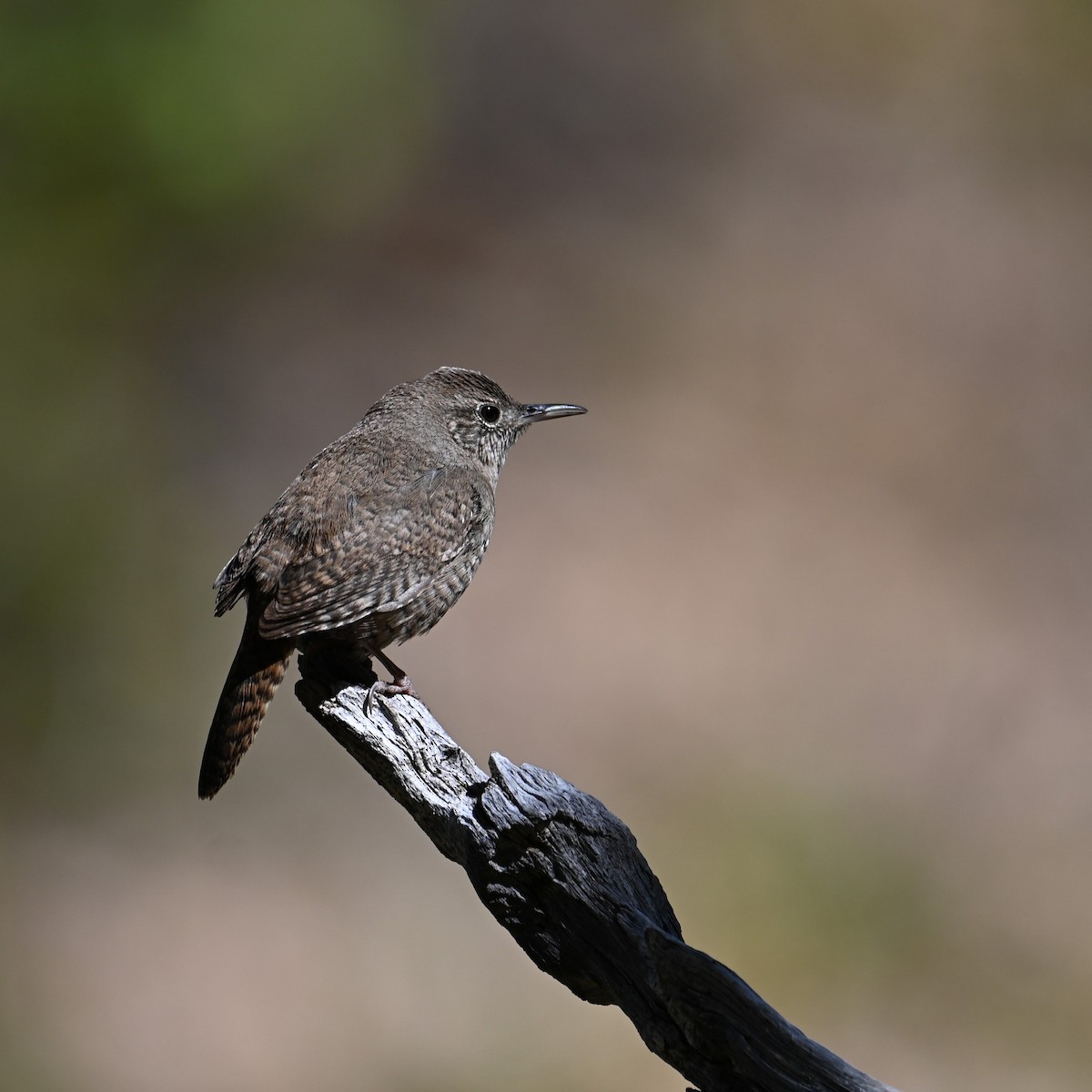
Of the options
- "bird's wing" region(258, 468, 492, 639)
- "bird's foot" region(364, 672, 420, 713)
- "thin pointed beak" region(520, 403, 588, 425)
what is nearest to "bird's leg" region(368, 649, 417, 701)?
"bird's foot" region(364, 672, 420, 713)

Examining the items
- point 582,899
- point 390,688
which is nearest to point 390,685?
point 390,688

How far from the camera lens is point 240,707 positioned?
294cm

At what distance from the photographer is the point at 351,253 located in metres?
8.27

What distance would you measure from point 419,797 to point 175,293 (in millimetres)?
5643

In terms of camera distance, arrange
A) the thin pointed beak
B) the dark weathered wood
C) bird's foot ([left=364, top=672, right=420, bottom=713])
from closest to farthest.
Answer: the dark weathered wood → bird's foot ([left=364, top=672, right=420, bottom=713]) → the thin pointed beak

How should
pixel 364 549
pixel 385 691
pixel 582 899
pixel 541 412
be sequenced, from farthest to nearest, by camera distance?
1. pixel 541 412
2. pixel 364 549
3. pixel 385 691
4. pixel 582 899

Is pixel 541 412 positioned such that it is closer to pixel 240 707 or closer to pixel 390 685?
pixel 390 685

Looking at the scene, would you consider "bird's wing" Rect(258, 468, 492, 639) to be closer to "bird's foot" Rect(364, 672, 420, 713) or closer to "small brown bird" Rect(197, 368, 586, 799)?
"small brown bird" Rect(197, 368, 586, 799)

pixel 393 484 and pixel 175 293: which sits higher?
pixel 175 293

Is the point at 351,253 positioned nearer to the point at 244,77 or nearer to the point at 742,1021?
the point at 244,77

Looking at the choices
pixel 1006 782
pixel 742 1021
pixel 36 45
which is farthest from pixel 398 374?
pixel 742 1021

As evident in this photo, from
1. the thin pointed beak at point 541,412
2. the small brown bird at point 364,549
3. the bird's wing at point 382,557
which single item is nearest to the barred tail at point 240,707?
the small brown bird at point 364,549

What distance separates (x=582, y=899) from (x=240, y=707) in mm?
1051

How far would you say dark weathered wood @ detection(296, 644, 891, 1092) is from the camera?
2010 millimetres
